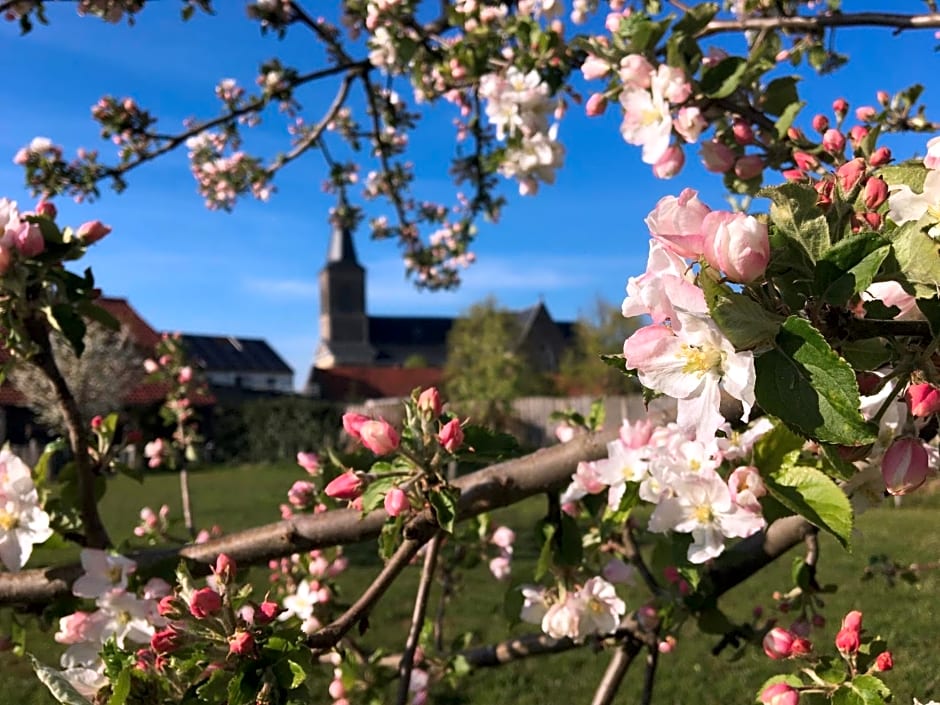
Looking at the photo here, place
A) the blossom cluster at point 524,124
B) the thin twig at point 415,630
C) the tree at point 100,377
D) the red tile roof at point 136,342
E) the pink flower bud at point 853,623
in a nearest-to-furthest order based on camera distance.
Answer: the pink flower bud at point 853,623, the thin twig at point 415,630, the blossom cluster at point 524,124, the tree at point 100,377, the red tile roof at point 136,342

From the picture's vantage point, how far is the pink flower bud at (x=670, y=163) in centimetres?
183

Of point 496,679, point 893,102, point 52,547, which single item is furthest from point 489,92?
point 496,679

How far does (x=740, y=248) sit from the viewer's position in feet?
2.05

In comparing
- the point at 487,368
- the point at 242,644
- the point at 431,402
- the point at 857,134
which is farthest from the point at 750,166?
the point at 487,368

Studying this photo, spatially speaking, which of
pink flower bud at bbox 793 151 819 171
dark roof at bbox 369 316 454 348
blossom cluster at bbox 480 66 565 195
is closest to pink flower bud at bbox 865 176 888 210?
pink flower bud at bbox 793 151 819 171

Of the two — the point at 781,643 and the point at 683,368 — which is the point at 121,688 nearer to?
the point at 683,368

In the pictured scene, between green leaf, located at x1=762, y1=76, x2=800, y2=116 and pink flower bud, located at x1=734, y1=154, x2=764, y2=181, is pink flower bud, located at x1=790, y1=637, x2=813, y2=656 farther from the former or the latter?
green leaf, located at x1=762, y1=76, x2=800, y2=116

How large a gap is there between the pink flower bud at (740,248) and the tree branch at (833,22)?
1555 mm

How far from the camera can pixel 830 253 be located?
2.11 ft

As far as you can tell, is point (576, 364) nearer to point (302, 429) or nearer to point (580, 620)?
point (302, 429)

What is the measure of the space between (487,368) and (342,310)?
151 feet

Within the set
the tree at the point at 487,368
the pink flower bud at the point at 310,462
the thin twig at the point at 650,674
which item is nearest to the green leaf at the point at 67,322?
the pink flower bud at the point at 310,462

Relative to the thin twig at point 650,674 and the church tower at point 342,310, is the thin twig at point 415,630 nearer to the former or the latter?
the thin twig at point 650,674

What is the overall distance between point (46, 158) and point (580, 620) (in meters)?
3.71
